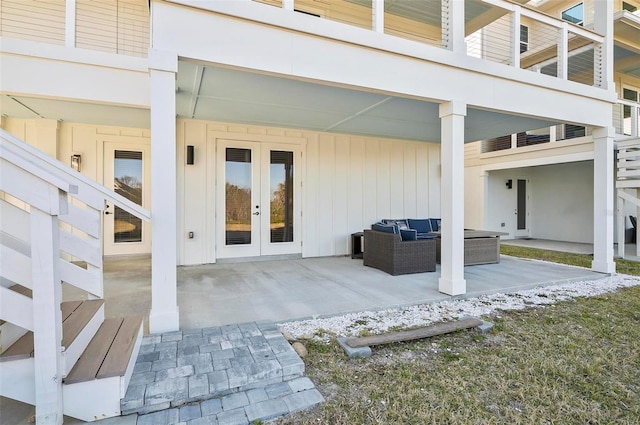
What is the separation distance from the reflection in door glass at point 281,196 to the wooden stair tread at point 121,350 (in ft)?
13.3


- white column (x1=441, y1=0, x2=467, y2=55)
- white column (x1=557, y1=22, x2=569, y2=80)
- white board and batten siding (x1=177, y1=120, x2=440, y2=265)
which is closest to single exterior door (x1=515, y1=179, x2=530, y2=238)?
white board and batten siding (x1=177, y1=120, x2=440, y2=265)

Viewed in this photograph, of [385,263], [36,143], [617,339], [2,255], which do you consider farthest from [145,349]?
[36,143]

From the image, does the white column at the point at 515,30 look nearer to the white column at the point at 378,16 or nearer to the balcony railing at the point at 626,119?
the white column at the point at 378,16

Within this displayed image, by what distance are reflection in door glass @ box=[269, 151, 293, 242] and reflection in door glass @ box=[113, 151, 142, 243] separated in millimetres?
2713

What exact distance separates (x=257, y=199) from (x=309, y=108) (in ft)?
7.52

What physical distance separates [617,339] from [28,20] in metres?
8.63

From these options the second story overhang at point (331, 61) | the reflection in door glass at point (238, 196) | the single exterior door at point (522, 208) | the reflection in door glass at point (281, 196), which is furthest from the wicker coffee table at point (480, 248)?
the single exterior door at point (522, 208)

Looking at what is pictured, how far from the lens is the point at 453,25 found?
4.07 metres

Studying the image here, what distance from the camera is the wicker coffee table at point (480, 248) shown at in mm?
A: 5949

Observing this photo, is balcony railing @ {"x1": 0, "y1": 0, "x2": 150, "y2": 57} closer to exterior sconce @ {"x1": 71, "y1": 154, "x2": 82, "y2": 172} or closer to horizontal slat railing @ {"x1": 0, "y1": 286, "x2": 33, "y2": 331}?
exterior sconce @ {"x1": 71, "y1": 154, "x2": 82, "y2": 172}

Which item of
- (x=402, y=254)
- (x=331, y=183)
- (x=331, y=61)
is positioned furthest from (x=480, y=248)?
(x=331, y=61)

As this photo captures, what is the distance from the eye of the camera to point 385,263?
5352mm

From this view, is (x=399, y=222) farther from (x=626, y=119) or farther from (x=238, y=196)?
(x=626, y=119)

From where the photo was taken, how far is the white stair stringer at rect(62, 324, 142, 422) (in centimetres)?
173
